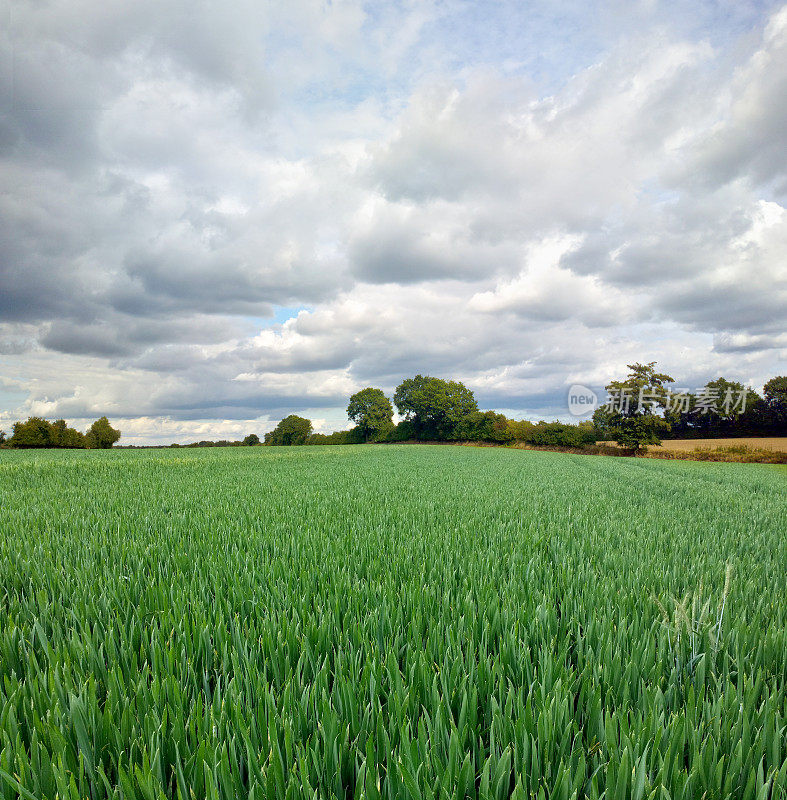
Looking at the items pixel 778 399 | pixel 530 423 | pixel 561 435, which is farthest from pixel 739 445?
pixel 778 399

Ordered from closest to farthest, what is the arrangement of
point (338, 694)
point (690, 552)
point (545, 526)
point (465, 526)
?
point (338, 694) < point (690, 552) < point (465, 526) < point (545, 526)

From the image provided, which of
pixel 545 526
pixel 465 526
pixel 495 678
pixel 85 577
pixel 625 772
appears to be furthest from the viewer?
pixel 545 526

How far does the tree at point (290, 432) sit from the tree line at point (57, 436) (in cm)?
2343

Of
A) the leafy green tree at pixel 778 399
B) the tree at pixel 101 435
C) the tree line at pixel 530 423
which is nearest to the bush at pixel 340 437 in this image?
the tree line at pixel 530 423

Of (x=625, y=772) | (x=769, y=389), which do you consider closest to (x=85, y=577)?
(x=625, y=772)

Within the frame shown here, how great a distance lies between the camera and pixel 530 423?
227 feet

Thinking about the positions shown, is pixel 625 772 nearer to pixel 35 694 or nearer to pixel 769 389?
pixel 35 694

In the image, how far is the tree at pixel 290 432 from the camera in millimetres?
73525

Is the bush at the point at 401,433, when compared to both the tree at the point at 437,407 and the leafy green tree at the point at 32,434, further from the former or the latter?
the leafy green tree at the point at 32,434

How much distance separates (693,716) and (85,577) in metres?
3.32

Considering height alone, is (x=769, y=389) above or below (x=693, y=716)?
above

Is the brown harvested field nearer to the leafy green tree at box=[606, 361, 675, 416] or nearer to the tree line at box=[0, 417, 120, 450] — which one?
the leafy green tree at box=[606, 361, 675, 416]

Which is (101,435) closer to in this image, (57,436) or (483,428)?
(57,436)

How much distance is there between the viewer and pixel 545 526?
5.09 meters
